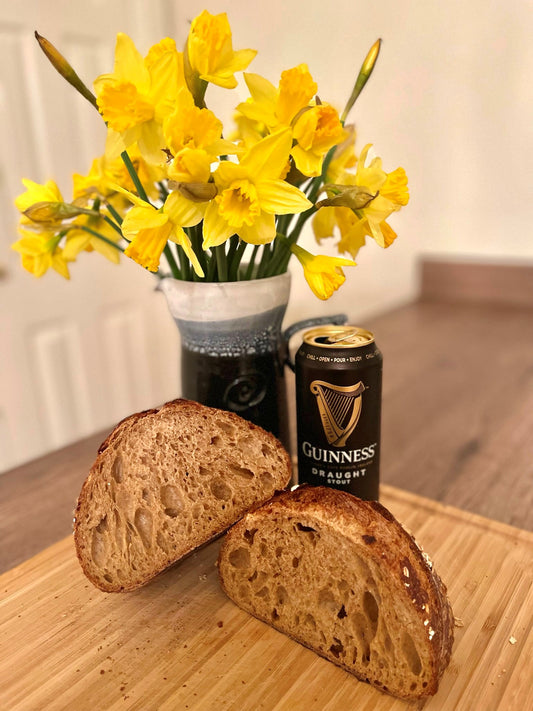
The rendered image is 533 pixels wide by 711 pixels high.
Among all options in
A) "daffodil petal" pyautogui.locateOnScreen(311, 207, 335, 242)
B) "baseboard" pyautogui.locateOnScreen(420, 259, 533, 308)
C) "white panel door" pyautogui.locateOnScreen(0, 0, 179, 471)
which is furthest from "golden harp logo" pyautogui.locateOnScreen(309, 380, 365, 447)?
"baseboard" pyautogui.locateOnScreen(420, 259, 533, 308)

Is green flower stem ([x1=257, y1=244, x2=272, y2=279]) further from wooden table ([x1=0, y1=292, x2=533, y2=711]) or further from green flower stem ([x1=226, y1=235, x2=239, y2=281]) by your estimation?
wooden table ([x1=0, y1=292, x2=533, y2=711])

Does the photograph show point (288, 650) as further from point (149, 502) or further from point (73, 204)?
point (73, 204)

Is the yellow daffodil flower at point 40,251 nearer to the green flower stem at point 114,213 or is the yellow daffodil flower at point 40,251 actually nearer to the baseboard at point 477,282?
the green flower stem at point 114,213

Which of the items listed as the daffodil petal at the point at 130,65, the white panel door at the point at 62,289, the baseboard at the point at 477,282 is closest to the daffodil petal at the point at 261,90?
the daffodil petal at the point at 130,65

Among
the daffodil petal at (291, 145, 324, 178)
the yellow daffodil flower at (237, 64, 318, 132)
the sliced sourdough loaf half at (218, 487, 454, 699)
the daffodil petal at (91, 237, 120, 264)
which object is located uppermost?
the yellow daffodil flower at (237, 64, 318, 132)

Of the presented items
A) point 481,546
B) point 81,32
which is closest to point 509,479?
point 481,546

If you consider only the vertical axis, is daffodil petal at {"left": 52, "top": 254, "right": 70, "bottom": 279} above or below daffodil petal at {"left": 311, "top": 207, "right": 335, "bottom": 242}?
below
